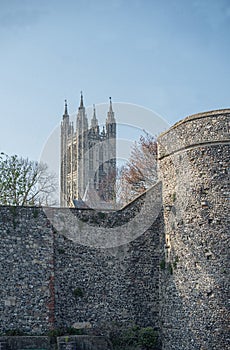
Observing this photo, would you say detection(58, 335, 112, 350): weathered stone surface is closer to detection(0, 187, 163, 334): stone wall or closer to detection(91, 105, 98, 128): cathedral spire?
detection(0, 187, 163, 334): stone wall

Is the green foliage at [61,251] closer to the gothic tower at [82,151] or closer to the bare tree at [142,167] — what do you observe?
the bare tree at [142,167]

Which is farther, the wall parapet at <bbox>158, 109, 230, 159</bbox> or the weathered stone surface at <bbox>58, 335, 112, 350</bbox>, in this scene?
the wall parapet at <bbox>158, 109, 230, 159</bbox>

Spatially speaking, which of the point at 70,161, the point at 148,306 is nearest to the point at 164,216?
the point at 148,306

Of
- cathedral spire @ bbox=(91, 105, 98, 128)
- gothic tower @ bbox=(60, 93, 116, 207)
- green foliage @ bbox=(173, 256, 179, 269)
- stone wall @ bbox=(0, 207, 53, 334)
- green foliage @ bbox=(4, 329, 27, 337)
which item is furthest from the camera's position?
cathedral spire @ bbox=(91, 105, 98, 128)

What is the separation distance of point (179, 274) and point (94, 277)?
3001mm

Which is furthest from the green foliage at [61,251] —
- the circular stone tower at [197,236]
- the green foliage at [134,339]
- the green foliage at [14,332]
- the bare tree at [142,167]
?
the bare tree at [142,167]

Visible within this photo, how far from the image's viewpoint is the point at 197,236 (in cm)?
1723

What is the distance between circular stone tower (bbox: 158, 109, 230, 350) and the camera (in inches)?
650

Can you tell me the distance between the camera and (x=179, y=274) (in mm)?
17766

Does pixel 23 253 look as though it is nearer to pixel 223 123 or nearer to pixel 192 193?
pixel 192 193

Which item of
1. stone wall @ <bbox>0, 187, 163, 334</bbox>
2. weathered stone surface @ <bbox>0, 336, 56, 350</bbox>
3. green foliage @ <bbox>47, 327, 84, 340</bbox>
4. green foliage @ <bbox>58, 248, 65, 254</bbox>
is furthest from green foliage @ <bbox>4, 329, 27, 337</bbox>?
green foliage @ <bbox>58, 248, 65, 254</bbox>

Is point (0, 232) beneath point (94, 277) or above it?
above

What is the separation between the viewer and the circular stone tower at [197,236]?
16.5 metres

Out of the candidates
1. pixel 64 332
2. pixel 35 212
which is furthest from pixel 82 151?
pixel 64 332
